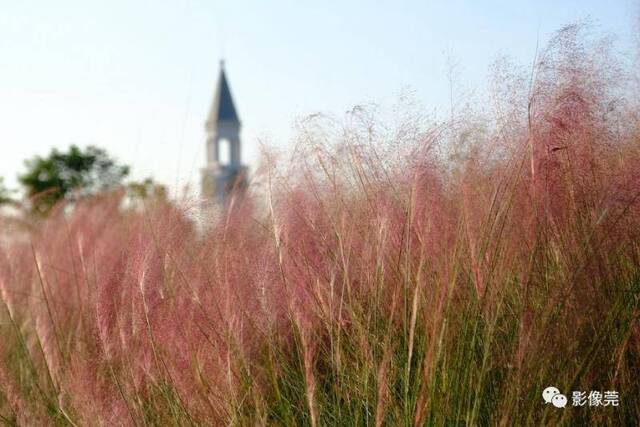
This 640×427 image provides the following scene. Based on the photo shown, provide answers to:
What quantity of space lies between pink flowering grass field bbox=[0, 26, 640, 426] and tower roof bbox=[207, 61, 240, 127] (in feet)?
185

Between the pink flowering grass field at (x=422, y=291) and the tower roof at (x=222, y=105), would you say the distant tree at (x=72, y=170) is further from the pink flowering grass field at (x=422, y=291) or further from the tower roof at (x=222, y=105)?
the tower roof at (x=222, y=105)

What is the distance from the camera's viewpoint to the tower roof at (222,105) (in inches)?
2287

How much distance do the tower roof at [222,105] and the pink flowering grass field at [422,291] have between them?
185ft

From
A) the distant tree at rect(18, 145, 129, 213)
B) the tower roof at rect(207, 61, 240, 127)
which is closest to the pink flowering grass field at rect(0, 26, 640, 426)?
the distant tree at rect(18, 145, 129, 213)

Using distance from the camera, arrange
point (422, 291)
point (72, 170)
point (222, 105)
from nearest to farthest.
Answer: point (422, 291) < point (72, 170) < point (222, 105)

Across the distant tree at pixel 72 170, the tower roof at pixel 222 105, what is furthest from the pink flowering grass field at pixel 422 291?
the tower roof at pixel 222 105

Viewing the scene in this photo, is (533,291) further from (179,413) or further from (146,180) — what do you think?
(146,180)

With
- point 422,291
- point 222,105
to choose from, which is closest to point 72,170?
point 422,291

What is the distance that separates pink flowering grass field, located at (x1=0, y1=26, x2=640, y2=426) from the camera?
6.26 feet

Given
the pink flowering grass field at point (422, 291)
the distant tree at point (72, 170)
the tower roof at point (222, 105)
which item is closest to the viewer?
the pink flowering grass field at point (422, 291)

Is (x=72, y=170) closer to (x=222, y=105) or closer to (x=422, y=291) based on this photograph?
(x=422, y=291)

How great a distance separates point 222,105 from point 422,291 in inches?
2257

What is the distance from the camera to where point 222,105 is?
191ft

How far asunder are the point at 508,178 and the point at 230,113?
57.8 metres
